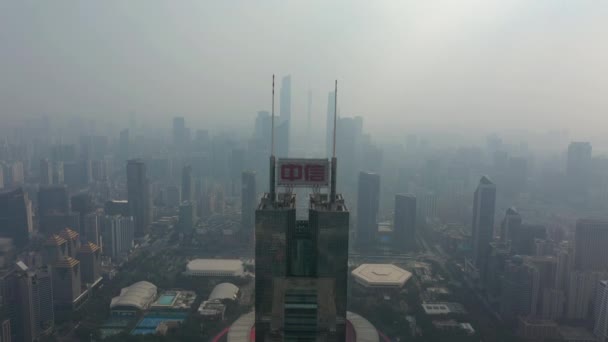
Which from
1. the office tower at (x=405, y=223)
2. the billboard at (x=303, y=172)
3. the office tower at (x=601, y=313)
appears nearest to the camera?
the billboard at (x=303, y=172)

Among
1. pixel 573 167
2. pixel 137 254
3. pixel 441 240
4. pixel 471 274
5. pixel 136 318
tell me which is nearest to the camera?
pixel 136 318

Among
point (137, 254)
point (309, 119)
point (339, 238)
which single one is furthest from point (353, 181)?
point (339, 238)

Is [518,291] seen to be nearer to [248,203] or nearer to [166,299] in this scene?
[166,299]

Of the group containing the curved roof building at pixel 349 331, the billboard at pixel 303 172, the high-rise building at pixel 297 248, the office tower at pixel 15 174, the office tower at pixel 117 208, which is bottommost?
the curved roof building at pixel 349 331

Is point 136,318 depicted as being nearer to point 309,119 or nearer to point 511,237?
point 511,237

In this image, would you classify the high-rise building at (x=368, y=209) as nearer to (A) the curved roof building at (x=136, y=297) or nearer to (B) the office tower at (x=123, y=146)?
(A) the curved roof building at (x=136, y=297)

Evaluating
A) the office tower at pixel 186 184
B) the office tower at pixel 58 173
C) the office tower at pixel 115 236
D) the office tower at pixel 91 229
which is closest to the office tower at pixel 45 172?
the office tower at pixel 58 173

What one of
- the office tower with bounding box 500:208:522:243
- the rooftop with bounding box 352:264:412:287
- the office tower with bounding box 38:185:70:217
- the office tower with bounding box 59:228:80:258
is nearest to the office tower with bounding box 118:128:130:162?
the office tower with bounding box 38:185:70:217
